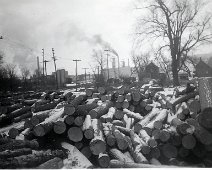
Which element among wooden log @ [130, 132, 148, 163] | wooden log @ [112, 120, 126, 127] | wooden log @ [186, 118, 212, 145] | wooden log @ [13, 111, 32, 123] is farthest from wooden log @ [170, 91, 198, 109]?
wooden log @ [13, 111, 32, 123]

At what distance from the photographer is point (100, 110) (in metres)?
6.19

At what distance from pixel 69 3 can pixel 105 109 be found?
3.16 meters

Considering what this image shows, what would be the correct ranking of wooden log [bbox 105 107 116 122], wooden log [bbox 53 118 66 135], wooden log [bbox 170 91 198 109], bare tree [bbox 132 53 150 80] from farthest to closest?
bare tree [bbox 132 53 150 80], wooden log [bbox 170 91 198 109], wooden log [bbox 105 107 116 122], wooden log [bbox 53 118 66 135]

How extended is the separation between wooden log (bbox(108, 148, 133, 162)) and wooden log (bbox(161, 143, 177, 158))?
2.38ft

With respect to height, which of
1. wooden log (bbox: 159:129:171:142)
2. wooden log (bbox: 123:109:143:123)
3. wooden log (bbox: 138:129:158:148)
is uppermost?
wooden log (bbox: 123:109:143:123)

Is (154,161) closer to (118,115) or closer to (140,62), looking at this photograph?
(118,115)

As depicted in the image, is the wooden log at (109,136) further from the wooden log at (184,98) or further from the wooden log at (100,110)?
the wooden log at (184,98)

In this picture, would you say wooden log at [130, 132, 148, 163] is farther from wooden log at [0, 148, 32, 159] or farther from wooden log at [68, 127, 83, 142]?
wooden log at [0, 148, 32, 159]

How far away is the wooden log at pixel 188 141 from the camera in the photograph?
4.20 m

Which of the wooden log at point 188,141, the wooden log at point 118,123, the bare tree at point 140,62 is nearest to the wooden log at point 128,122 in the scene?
the wooden log at point 118,123

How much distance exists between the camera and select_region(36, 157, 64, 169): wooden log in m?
4.11

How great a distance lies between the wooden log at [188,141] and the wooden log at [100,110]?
7.73 feet

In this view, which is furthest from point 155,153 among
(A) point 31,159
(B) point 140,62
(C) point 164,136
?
(B) point 140,62

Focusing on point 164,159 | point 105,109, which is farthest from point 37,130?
point 164,159
